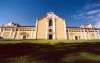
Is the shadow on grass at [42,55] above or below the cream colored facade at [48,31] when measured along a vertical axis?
below

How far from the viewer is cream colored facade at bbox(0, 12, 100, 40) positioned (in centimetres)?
3528

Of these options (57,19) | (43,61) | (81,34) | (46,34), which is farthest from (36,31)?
(43,61)

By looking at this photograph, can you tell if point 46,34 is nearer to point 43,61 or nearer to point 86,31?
point 86,31

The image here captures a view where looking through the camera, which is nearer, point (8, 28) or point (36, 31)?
point (36, 31)

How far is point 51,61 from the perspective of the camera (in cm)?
620

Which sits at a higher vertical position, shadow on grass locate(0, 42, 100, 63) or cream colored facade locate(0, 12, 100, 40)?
cream colored facade locate(0, 12, 100, 40)

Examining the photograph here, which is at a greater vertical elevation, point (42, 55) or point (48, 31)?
point (48, 31)

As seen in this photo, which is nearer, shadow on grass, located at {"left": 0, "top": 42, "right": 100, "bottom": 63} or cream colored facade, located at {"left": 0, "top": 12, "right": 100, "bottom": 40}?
shadow on grass, located at {"left": 0, "top": 42, "right": 100, "bottom": 63}

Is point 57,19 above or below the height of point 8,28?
above

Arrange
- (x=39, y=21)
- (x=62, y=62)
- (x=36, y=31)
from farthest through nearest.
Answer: (x=39, y=21) → (x=36, y=31) → (x=62, y=62)

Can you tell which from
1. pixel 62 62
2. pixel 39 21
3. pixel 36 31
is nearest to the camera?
pixel 62 62

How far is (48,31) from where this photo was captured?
36.1m

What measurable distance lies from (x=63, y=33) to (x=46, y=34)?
6.41 metres

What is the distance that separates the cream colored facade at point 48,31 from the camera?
116 ft
